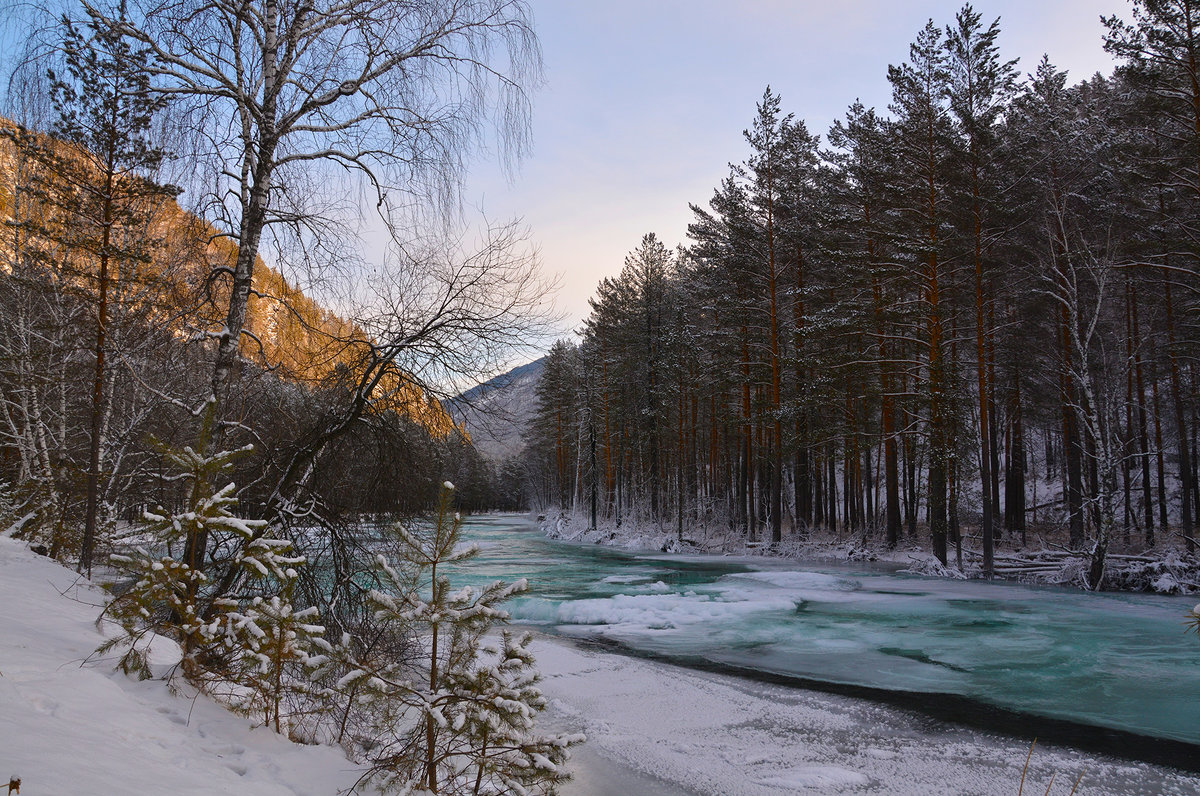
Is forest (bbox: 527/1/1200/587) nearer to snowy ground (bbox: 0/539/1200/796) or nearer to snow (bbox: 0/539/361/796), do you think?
snowy ground (bbox: 0/539/1200/796)

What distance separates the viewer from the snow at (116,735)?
2213 mm

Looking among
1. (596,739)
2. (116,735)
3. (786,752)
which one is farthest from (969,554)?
(116,735)

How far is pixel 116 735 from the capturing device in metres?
2.81

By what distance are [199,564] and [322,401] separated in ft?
5.92

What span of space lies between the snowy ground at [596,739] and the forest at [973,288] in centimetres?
1086

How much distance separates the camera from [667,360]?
98.0 ft

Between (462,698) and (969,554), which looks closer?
(462,698)

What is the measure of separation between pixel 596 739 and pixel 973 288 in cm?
1797

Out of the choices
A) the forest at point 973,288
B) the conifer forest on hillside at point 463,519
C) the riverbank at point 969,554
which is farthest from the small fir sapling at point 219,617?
the riverbank at point 969,554

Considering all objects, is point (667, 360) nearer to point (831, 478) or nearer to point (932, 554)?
point (831, 478)

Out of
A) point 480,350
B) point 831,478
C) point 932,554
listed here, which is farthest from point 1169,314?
point 480,350

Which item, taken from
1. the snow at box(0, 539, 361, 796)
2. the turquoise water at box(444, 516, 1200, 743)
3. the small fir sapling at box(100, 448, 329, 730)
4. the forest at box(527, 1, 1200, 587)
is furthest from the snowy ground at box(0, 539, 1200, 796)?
the forest at box(527, 1, 1200, 587)

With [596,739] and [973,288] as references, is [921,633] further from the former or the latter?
[973,288]

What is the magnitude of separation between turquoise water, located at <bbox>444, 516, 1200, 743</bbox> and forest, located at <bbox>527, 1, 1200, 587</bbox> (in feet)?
11.1
